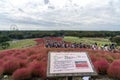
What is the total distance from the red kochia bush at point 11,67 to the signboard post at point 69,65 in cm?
495

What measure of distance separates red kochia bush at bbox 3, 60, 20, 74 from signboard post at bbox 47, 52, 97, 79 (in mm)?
4952

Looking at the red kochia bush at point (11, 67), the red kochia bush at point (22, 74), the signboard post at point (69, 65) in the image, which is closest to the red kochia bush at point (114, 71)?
the signboard post at point (69, 65)

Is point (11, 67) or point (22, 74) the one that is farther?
point (11, 67)

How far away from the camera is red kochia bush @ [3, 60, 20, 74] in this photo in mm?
13692

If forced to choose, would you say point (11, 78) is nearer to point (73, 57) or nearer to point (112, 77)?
point (73, 57)

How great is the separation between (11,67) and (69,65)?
5.94 m

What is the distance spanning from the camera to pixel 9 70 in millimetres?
13734

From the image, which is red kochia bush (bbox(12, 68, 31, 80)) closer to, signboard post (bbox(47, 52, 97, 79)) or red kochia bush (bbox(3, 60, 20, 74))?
red kochia bush (bbox(3, 60, 20, 74))

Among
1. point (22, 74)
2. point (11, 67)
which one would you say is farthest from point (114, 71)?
point (11, 67)

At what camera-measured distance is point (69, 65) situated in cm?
891

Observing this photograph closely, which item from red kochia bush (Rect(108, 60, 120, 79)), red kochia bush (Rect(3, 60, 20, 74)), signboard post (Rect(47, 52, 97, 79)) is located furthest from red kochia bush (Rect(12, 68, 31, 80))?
red kochia bush (Rect(108, 60, 120, 79))

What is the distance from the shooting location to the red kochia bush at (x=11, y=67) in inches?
539

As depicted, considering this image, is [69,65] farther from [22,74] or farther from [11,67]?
[11,67]

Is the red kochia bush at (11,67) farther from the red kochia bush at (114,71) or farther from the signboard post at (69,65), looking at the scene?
the red kochia bush at (114,71)
